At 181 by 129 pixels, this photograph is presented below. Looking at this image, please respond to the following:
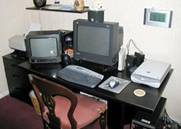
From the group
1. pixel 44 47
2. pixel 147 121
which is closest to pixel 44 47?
pixel 44 47

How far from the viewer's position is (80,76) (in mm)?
1773

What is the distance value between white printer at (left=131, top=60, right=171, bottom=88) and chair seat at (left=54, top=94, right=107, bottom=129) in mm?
378

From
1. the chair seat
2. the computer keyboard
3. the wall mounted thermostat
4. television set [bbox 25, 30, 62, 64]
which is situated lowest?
the chair seat

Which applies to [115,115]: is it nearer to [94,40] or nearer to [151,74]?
[151,74]

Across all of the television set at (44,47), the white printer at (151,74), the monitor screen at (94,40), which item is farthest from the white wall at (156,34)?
the television set at (44,47)

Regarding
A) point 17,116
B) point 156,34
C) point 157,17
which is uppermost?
point 157,17

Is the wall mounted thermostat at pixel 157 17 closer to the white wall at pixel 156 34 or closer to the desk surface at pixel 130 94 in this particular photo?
the white wall at pixel 156 34

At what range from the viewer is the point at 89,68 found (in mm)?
1949

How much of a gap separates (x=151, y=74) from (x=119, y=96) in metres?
0.31

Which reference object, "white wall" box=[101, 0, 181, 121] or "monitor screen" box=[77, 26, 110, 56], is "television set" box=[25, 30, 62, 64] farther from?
"white wall" box=[101, 0, 181, 121]

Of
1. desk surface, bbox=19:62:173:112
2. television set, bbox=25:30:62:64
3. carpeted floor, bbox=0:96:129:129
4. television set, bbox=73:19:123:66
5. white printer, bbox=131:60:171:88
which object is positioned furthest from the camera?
carpeted floor, bbox=0:96:129:129

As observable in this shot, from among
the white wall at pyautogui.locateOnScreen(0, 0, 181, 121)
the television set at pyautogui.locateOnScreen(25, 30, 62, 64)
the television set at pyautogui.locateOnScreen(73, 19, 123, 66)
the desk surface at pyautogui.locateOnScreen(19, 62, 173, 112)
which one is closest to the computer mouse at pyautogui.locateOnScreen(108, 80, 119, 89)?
the desk surface at pyautogui.locateOnScreen(19, 62, 173, 112)

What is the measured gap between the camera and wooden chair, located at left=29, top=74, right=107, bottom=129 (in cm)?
139

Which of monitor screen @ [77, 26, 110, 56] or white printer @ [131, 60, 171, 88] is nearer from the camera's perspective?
white printer @ [131, 60, 171, 88]
